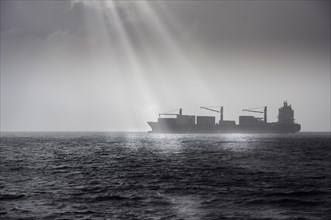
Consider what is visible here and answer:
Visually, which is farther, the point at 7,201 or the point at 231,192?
the point at 231,192

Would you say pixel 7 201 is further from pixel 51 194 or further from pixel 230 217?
pixel 230 217

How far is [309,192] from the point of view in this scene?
2428 cm

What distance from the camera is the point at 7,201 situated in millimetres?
22266

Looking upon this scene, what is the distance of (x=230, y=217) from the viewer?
697 inches

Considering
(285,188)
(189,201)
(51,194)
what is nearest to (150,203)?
(189,201)

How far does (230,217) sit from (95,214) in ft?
21.0

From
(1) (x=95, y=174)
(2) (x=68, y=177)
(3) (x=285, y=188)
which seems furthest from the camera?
(1) (x=95, y=174)

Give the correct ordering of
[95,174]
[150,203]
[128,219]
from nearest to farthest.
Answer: [128,219] < [150,203] < [95,174]

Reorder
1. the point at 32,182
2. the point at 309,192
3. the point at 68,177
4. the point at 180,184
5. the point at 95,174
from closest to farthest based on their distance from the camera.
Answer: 1. the point at 309,192
2. the point at 180,184
3. the point at 32,182
4. the point at 68,177
5. the point at 95,174

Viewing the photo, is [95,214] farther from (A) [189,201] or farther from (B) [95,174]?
(B) [95,174]

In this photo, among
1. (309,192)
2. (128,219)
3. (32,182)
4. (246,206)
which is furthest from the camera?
(32,182)

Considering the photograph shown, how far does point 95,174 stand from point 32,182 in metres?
6.69

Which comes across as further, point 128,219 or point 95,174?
point 95,174

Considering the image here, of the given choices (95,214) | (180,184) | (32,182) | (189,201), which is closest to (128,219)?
(95,214)
